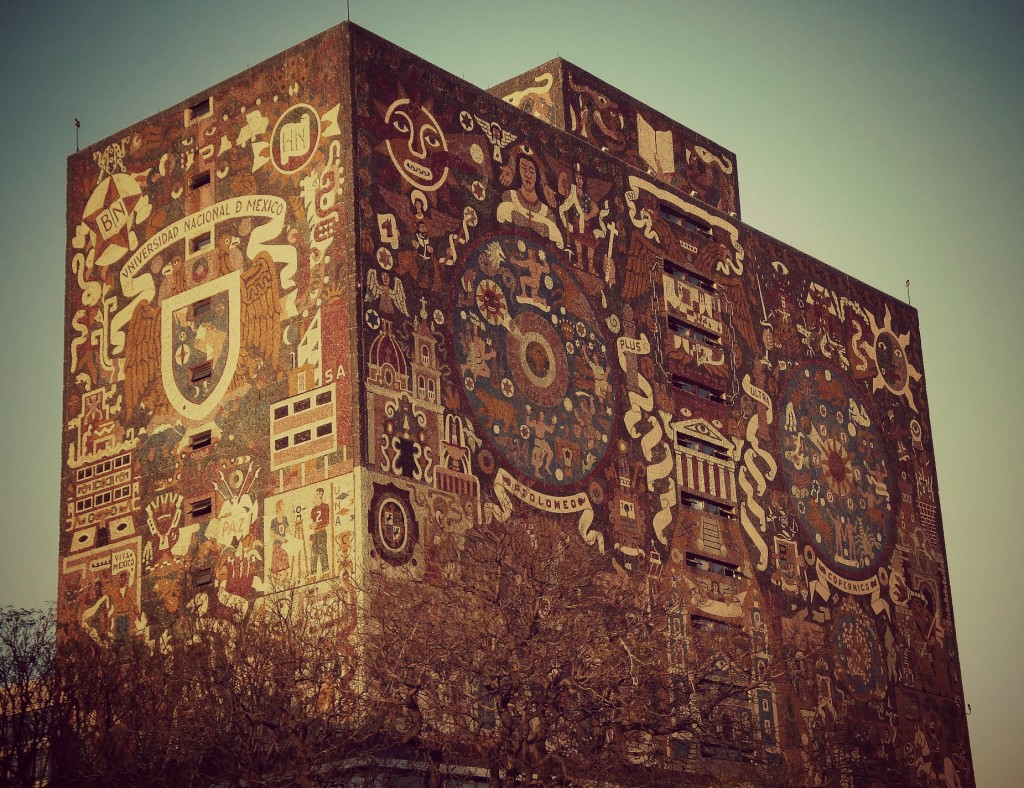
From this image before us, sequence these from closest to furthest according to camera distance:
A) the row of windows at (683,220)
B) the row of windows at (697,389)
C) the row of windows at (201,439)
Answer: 1. the row of windows at (201,439)
2. the row of windows at (697,389)
3. the row of windows at (683,220)

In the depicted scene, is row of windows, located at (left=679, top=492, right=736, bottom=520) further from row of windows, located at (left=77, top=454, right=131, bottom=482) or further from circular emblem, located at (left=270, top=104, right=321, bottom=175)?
row of windows, located at (left=77, top=454, right=131, bottom=482)

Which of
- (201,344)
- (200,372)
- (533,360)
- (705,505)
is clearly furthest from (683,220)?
(200,372)

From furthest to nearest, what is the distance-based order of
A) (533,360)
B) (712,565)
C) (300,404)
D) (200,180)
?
(712,565)
(200,180)
(533,360)
(300,404)

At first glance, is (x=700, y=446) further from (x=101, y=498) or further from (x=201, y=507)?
(x=101, y=498)

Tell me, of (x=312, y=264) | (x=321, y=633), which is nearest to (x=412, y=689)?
(x=321, y=633)

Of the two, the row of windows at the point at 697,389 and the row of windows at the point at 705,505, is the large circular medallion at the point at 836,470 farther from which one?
the row of windows at the point at 705,505

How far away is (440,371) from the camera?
107ft

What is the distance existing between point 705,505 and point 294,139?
1123 cm

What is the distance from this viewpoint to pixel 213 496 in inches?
1284

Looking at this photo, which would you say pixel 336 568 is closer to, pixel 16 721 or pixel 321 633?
pixel 321 633

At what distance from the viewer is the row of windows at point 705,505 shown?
37469mm

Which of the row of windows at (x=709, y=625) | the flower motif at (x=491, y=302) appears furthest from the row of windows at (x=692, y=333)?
the row of windows at (x=709, y=625)

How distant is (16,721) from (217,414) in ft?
22.5

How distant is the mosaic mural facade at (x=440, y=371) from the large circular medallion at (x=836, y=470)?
116mm
